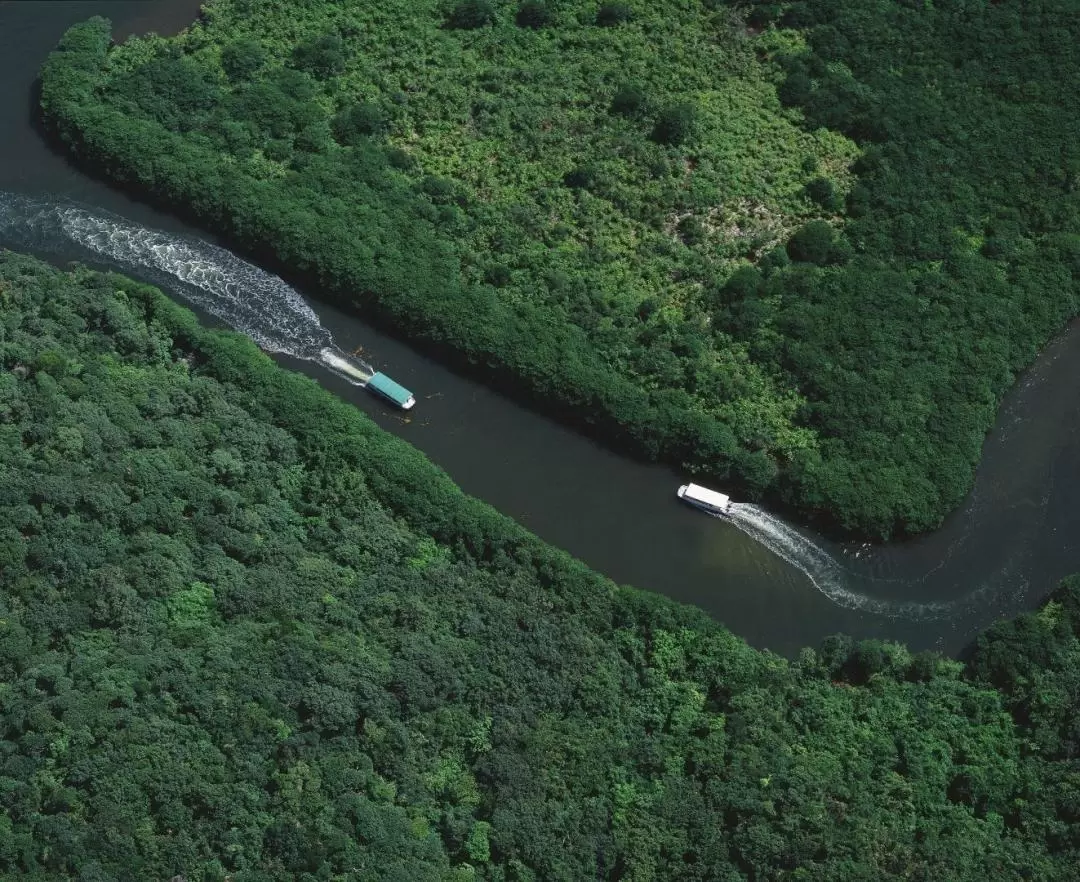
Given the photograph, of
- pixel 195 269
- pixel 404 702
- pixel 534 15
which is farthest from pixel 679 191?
pixel 404 702

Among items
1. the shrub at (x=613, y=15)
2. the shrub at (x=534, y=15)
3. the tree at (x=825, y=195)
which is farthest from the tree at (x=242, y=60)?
the tree at (x=825, y=195)

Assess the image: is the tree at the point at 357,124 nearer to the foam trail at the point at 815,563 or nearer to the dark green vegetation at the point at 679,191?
the dark green vegetation at the point at 679,191

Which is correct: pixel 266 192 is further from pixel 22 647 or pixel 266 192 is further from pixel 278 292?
pixel 22 647

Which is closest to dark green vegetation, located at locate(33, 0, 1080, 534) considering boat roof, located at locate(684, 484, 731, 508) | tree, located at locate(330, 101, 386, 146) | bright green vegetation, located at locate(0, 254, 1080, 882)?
tree, located at locate(330, 101, 386, 146)

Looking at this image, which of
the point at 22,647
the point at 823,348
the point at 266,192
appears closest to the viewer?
the point at 22,647

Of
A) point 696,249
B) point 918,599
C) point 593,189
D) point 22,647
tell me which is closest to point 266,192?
point 593,189

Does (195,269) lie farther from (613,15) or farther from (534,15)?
(613,15)

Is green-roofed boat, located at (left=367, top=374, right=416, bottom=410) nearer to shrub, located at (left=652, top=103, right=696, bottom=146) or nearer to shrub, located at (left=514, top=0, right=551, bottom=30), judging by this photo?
shrub, located at (left=652, top=103, right=696, bottom=146)
